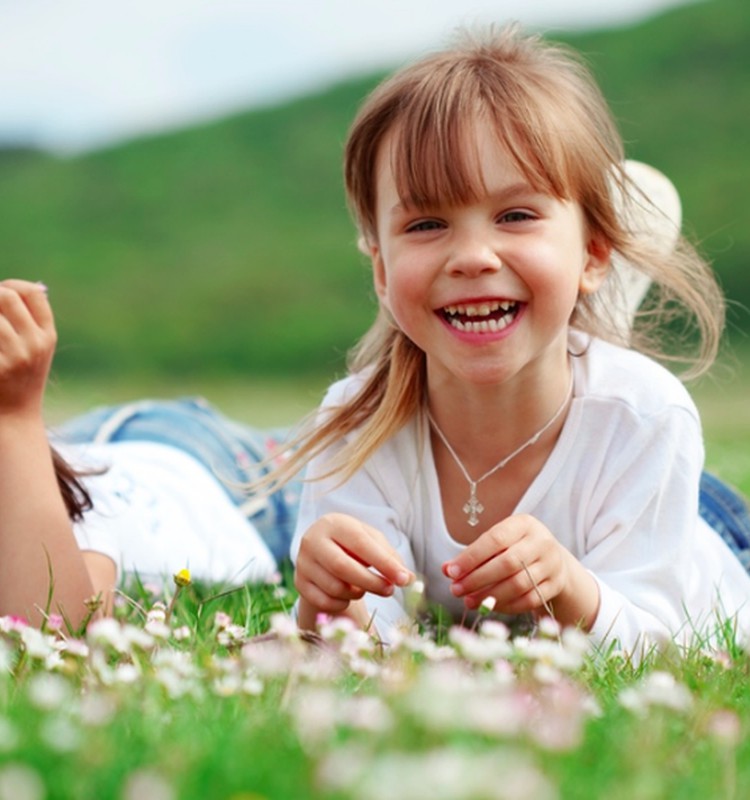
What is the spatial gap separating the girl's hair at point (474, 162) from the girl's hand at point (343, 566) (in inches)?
22.8

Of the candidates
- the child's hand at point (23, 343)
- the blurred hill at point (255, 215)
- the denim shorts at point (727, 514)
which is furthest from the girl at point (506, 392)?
the blurred hill at point (255, 215)

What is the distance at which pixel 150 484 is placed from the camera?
175 inches

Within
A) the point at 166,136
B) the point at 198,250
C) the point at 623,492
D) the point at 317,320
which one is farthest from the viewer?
the point at 166,136

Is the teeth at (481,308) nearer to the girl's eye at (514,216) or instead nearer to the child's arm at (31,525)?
the girl's eye at (514,216)

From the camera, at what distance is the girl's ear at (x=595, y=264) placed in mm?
3354

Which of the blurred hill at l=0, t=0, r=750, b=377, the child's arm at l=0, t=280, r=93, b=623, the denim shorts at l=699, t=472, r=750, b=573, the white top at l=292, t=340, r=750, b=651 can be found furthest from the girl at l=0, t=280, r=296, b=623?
the blurred hill at l=0, t=0, r=750, b=377

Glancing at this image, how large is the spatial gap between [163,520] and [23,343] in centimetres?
126

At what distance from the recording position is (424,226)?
314 cm

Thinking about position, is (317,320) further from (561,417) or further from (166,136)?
(561,417)

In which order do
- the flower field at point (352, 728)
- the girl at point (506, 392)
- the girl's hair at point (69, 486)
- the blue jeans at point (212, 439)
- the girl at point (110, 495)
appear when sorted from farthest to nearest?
the blue jeans at point (212, 439), the girl's hair at point (69, 486), the girl at point (110, 495), the girl at point (506, 392), the flower field at point (352, 728)

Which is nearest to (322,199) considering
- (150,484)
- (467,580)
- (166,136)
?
(166,136)

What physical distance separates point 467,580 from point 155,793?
144 centimetres

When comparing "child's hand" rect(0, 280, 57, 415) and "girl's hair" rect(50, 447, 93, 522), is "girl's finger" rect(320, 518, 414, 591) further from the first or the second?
"girl's hair" rect(50, 447, 93, 522)

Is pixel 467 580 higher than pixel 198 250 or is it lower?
higher
